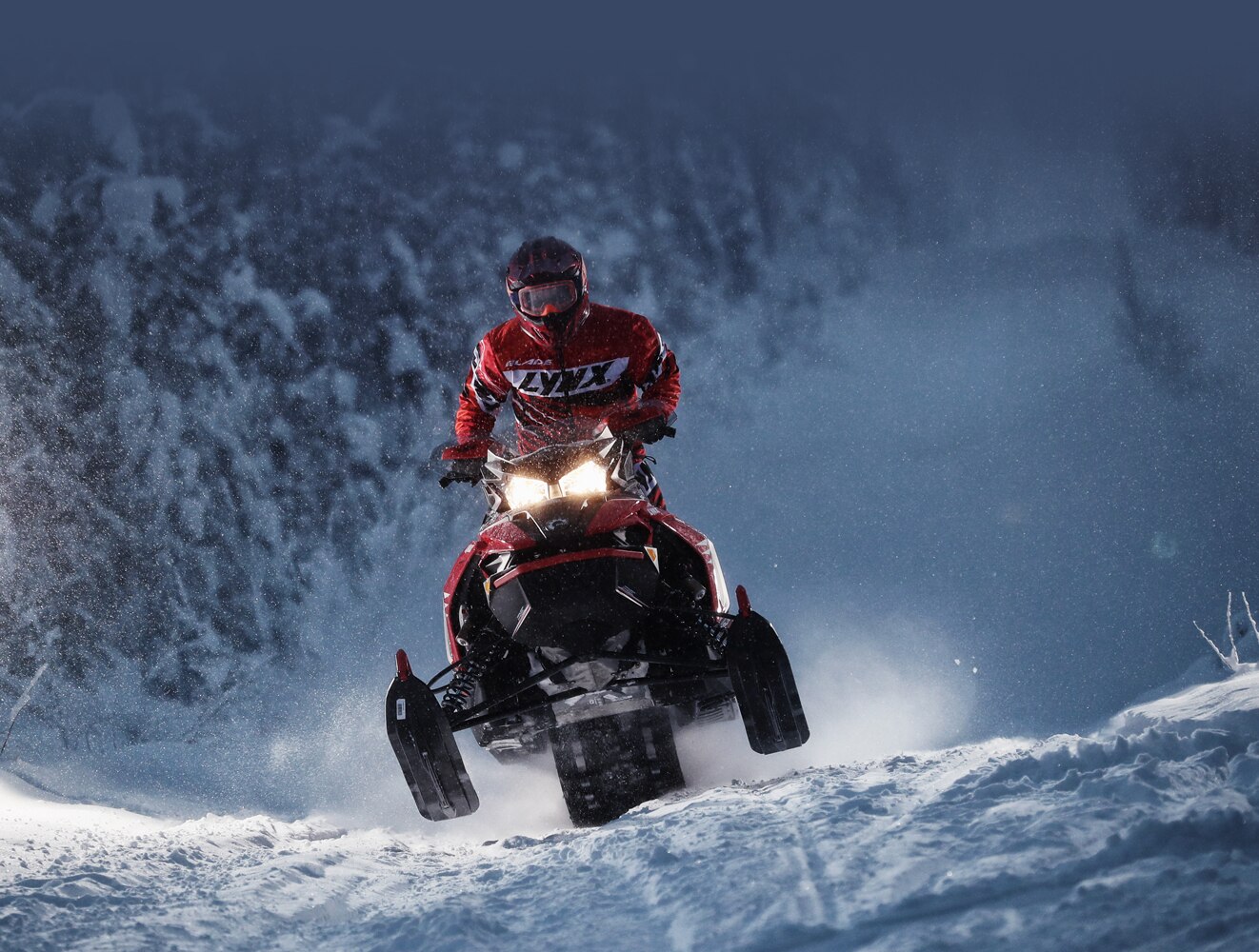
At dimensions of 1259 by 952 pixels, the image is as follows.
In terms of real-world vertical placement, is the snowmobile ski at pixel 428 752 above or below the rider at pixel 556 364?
below

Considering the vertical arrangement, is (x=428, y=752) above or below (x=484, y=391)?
below

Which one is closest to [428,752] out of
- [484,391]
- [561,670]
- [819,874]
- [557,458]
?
[561,670]

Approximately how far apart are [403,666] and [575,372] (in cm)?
199

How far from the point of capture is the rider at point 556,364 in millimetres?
4953

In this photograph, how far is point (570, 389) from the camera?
211 inches

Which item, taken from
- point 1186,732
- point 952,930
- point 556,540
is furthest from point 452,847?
point 1186,732

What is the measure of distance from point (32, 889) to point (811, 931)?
280cm

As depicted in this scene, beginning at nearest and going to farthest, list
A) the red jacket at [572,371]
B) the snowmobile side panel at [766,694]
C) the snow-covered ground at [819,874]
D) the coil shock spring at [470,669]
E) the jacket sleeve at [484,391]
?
the snow-covered ground at [819,874]
the snowmobile side panel at [766,694]
the coil shock spring at [470,669]
the red jacket at [572,371]
the jacket sleeve at [484,391]

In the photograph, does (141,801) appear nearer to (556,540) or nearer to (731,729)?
(731,729)

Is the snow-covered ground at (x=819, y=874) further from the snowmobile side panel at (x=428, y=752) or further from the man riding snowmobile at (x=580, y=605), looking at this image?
the man riding snowmobile at (x=580, y=605)

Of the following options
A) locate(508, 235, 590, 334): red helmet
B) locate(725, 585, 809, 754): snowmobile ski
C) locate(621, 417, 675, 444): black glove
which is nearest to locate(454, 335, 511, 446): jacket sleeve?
locate(508, 235, 590, 334): red helmet

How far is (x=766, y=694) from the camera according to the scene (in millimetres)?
4168

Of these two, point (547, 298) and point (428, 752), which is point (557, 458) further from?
point (428, 752)

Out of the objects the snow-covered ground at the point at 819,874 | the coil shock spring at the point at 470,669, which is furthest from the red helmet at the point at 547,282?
the snow-covered ground at the point at 819,874
